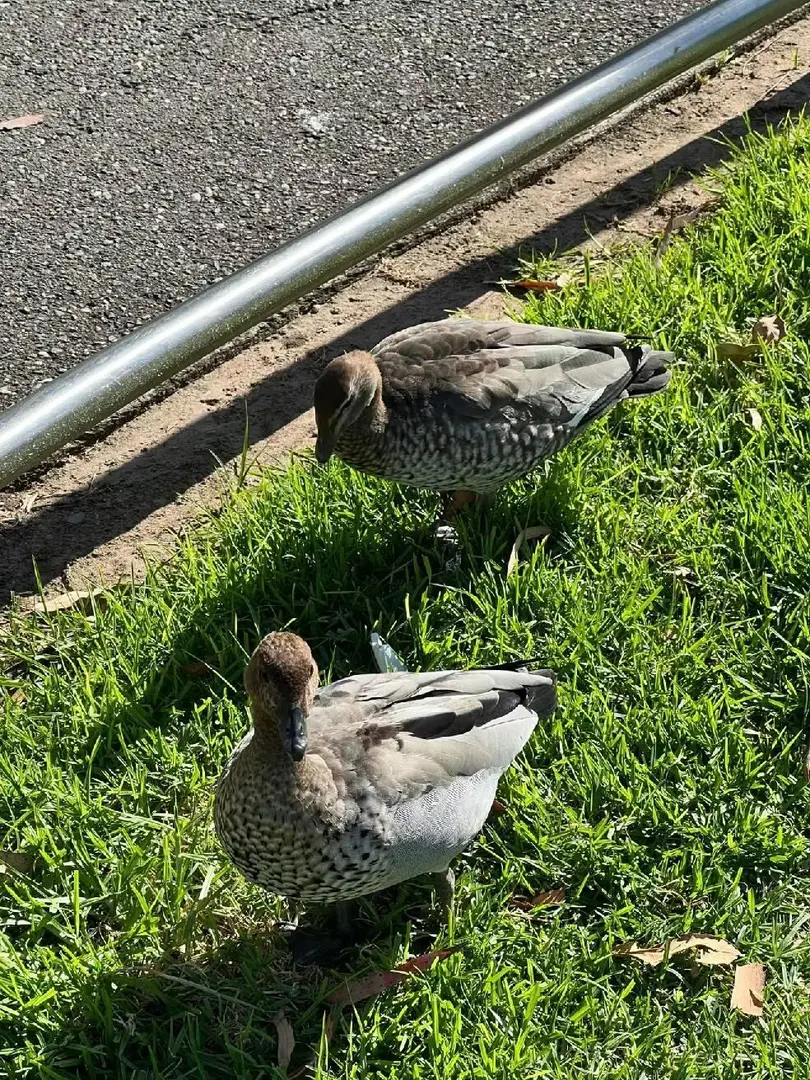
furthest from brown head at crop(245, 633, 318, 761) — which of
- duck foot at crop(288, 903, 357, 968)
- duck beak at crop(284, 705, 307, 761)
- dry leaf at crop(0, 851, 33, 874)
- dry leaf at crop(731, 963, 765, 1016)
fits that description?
dry leaf at crop(731, 963, 765, 1016)

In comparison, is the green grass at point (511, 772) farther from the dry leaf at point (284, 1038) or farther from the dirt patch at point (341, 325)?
the dirt patch at point (341, 325)

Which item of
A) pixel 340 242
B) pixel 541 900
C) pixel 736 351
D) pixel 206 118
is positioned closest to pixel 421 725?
pixel 541 900

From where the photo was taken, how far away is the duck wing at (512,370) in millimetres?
3914

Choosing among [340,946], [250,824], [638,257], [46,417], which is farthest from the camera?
[638,257]

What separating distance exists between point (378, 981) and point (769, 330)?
279 cm

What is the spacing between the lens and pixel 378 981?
310 cm

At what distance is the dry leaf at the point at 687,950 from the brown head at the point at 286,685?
983mm

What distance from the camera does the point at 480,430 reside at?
3861mm

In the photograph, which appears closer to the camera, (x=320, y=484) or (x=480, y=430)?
(x=480, y=430)

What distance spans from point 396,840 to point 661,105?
4.25m


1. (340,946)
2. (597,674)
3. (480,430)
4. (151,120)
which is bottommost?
(340,946)

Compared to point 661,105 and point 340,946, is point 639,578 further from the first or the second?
point 661,105

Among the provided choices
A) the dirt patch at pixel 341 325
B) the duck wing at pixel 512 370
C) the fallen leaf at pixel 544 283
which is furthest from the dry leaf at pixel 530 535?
the fallen leaf at pixel 544 283

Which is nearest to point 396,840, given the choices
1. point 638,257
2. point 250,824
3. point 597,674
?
point 250,824
